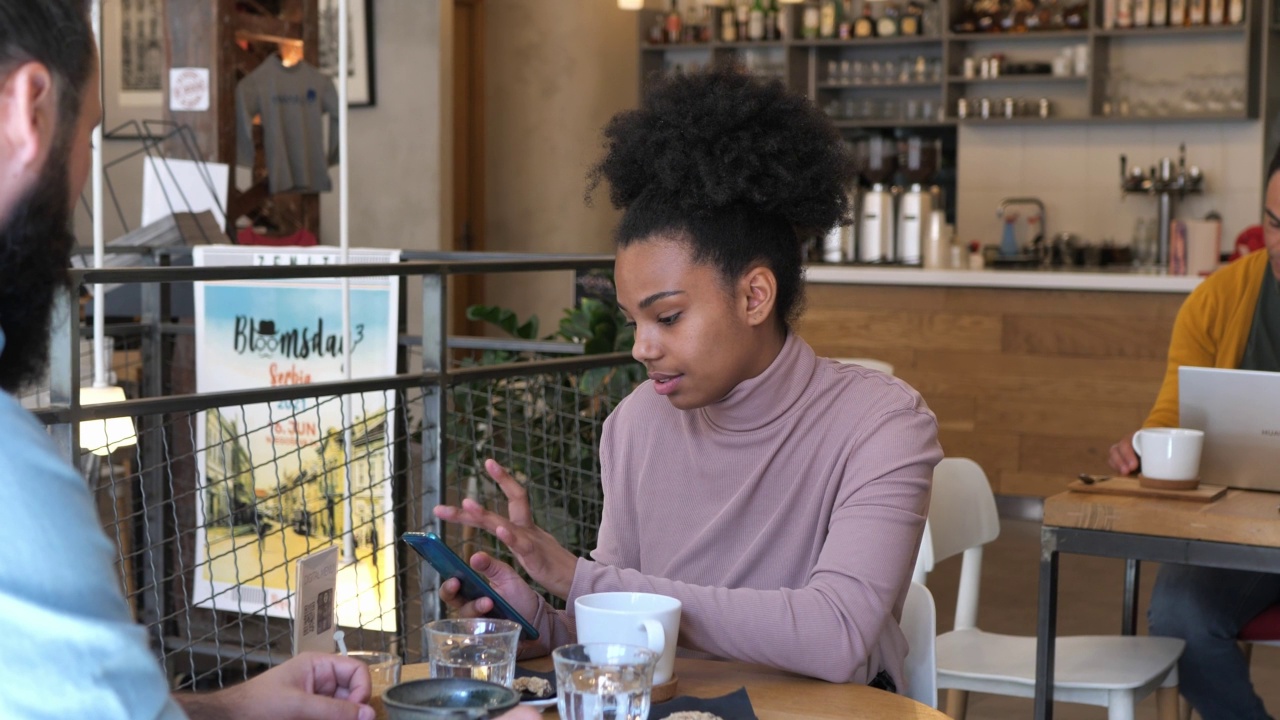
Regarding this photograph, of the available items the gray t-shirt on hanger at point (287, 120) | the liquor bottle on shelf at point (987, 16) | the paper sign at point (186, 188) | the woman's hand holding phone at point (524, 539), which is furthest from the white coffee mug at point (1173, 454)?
the liquor bottle on shelf at point (987, 16)

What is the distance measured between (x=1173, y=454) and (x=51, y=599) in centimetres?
202

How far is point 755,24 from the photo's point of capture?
761 centimetres

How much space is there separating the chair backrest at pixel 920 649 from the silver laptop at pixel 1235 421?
0.91 meters

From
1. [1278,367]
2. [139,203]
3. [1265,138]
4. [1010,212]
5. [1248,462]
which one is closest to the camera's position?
[1248,462]

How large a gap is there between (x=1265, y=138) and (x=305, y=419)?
513cm

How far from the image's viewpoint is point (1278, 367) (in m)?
2.75

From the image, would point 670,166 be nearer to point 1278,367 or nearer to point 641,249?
point 641,249

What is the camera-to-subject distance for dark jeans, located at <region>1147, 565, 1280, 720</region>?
2586mm

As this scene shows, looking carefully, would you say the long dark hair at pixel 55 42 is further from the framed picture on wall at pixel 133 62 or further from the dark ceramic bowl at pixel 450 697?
the framed picture on wall at pixel 133 62

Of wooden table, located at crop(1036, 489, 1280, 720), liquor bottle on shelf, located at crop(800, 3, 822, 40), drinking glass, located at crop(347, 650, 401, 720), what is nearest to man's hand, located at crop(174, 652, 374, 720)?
drinking glass, located at crop(347, 650, 401, 720)

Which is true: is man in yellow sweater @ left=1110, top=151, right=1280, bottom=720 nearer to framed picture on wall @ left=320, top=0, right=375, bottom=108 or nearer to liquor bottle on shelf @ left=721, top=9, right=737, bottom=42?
liquor bottle on shelf @ left=721, top=9, right=737, bottom=42

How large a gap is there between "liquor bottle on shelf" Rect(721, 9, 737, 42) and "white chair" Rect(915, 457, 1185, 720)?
5510 millimetres

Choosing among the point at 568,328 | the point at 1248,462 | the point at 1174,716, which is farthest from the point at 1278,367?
the point at 568,328

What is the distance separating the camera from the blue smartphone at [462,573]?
4.12ft
